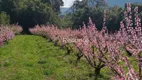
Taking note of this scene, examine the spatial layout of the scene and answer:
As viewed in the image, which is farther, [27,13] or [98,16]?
[27,13]

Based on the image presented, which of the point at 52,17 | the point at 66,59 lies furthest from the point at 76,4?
the point at 66,59

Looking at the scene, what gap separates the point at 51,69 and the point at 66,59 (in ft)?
9.75

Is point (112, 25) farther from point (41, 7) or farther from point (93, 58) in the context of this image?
point (93, 58)

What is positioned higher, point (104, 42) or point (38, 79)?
point (104, 42)

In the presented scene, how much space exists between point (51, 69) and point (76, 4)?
87.3 meters

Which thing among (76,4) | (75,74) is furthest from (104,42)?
(76,4)

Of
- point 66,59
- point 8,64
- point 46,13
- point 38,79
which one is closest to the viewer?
point 38,79

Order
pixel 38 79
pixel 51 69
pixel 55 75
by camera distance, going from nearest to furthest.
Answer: pixel 38 79
pixel 55 75
pixel 51 69

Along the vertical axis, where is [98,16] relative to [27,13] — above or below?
below

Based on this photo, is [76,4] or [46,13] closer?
[46,13]

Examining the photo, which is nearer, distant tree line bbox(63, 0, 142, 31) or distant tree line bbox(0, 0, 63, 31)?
distant tree line bbox(63, 0, 142, 31)

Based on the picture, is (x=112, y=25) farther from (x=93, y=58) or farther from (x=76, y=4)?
(x=76, y=4)

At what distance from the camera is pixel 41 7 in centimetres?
6681

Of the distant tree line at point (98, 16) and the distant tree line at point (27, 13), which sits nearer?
the distant tree line at point (98, 16)
